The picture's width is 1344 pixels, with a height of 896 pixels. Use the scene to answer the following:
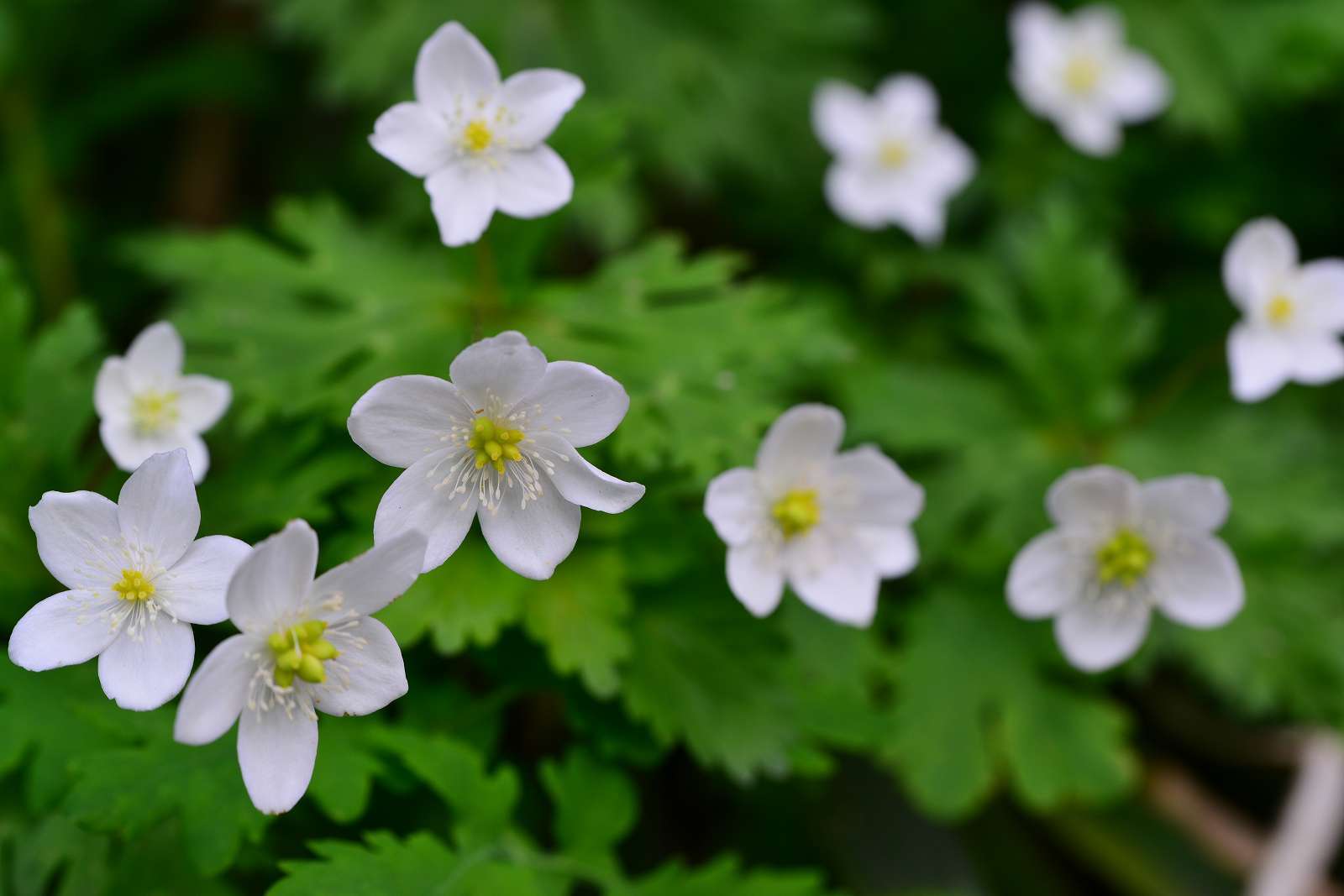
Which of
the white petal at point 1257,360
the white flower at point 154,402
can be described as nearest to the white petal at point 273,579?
the white flower at point 154,402

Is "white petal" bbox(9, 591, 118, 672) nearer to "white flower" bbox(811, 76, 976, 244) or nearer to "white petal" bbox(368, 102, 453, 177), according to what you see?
"white petal" bbox(368, 102, 453, 177)

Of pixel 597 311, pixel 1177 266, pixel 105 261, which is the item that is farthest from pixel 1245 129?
pixel 105 261

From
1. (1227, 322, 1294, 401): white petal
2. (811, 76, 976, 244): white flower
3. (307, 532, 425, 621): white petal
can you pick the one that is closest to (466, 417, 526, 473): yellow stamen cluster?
(307, 532, 425, 621): white petal

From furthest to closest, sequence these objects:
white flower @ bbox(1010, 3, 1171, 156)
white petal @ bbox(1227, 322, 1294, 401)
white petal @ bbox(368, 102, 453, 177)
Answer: white flower @ bbox(1010, 3, 1171, 156)
white petal @ bbox(1227, 322, 1294, 401)
white petal @ bbox(368, 102, 453, 177)

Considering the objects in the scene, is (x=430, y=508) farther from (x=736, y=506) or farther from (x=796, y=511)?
(x=796, y=511)

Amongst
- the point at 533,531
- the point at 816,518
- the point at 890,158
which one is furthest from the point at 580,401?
the point at 890,158

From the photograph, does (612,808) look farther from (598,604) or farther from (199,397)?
(199,397)
